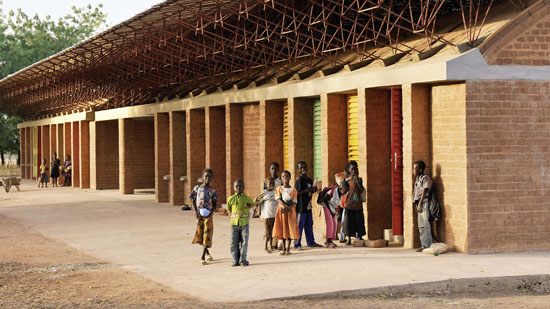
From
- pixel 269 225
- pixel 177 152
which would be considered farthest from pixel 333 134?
pixel 177 152

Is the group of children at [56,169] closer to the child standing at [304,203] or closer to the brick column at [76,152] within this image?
the brick column at [76,152]

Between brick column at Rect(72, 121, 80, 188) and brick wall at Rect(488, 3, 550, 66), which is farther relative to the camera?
brick column at Rect(72, 121, 80, 188)

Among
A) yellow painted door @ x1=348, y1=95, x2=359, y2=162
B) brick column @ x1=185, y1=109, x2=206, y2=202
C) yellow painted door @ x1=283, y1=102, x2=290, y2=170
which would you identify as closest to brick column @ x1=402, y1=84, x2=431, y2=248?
yellow painted door @ x1=348, y1=95, x2=359, y2=162

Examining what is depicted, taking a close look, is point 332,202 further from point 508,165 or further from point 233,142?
point 233,142

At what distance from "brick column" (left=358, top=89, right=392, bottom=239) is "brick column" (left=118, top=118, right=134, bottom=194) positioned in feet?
59.3

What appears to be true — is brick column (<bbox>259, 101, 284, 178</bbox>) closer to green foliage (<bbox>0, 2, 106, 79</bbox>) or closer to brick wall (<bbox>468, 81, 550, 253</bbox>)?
brick wall (<bbox>468, 81, 550, 253</bbox>)

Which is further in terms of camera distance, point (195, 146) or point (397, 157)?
point (195, 146)

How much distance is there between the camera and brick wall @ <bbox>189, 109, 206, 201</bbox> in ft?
84.7

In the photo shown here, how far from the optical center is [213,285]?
10969mm

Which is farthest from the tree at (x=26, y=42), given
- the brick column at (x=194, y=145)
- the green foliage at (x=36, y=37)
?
the brick column at (x=194, y=145)

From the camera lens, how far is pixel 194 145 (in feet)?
84.9

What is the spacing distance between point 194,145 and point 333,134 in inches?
362

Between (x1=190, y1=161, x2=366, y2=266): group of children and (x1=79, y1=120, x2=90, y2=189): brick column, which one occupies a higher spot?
(x1=79, y1=120, x2=90, y2=189): brick column

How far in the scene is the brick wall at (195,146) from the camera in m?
25.8
